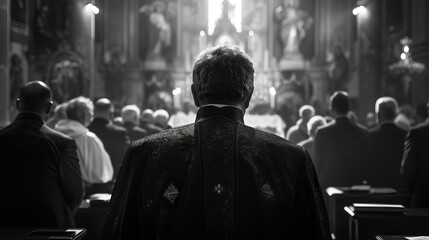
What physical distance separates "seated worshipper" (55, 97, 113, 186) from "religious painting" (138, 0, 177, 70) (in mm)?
21331

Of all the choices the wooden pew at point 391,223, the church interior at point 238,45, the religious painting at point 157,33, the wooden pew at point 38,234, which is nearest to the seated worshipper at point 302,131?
the church interior at point 238,45

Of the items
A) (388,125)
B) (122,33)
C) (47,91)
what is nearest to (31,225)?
(47,91)

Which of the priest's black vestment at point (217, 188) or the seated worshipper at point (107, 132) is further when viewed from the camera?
the seated worshipper at point (107, 132)

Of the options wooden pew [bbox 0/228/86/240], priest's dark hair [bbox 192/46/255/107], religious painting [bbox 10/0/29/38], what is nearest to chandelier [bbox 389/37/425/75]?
religious painting [bbox 10/0/29/38]

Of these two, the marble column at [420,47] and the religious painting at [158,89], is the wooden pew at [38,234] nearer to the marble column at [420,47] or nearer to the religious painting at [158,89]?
the marble column at [420,47]

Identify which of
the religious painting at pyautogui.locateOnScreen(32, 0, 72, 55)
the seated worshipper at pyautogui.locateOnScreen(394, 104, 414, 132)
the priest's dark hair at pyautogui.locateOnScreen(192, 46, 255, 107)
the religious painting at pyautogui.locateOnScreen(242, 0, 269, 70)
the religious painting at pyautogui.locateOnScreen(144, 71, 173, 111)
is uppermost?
the religious painting at pyautogui.locateOnScreen(242, 0, 269, 70)

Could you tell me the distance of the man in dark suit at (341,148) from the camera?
25.0 ft

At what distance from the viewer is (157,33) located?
2825 centimetres

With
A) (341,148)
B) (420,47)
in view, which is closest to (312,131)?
(341,148)

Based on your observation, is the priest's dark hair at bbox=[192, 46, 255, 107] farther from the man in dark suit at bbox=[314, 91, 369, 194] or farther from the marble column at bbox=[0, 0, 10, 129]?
the marble column at bbox=[0, 0, 10, 129]

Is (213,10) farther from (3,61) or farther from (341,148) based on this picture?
(341,148)

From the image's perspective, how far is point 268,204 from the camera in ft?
8.95

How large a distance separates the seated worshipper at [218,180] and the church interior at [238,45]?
9.90m

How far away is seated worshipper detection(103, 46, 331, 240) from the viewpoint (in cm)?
271
